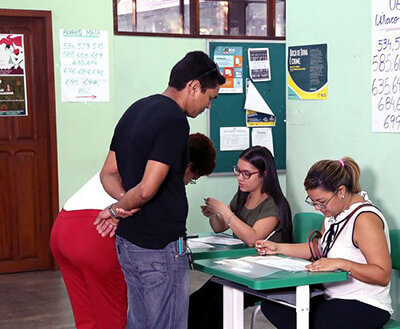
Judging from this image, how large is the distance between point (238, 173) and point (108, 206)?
896 millimetres

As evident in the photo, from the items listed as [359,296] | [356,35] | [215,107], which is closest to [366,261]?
[359,296]

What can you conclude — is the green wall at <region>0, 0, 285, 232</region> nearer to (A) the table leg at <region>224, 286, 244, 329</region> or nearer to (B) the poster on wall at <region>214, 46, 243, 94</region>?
(B) the poster on wall at <region>214, 46, 243, 94</region>

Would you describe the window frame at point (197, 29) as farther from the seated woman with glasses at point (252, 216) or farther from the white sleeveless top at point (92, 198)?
the white sleeveless top at point (92, 198)

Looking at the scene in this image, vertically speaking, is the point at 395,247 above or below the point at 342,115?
below

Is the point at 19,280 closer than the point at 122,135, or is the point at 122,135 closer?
the point at 122,135

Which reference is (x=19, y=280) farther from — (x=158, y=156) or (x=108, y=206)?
(x=158, y=156)

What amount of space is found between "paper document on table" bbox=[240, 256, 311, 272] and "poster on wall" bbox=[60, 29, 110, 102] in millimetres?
3132

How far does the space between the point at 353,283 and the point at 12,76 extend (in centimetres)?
373

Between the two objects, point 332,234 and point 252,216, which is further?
point 252,216

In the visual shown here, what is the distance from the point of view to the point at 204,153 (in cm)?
305

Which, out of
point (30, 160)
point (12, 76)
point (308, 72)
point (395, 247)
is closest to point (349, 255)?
point (395, 247)

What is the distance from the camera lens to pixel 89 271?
279 cm

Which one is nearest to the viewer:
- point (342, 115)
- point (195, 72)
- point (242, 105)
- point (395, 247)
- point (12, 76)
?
point (195, 72)

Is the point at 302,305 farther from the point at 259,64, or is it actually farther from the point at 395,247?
the point at 259,64
